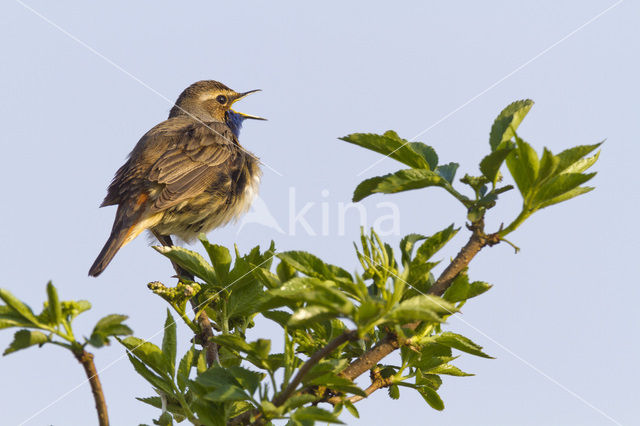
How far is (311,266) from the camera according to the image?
7.75 ft

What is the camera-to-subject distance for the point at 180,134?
26.6 ft

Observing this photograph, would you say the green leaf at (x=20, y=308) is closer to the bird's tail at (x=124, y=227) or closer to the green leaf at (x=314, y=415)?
the green leaf at (x=314, y=415)

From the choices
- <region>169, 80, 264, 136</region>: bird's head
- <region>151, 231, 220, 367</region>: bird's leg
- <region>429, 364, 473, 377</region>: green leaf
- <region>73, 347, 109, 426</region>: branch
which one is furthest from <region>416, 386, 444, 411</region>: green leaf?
<region>169, 80, 264, 136</region>: bird's head

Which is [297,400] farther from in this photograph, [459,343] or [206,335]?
[206,335]

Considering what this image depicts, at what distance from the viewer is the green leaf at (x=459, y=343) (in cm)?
258

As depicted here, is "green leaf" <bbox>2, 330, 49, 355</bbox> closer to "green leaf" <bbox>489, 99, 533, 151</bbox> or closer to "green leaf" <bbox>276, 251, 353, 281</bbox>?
"green leaf" <bbox>276, 251, 353, 281</bbox>

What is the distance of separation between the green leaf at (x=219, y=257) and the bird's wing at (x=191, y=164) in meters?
4.17

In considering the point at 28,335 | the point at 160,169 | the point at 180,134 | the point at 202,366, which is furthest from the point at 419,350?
the point at 180,134

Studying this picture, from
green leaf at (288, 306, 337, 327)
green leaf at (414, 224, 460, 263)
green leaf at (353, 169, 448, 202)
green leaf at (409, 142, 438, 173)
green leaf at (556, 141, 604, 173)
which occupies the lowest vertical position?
green leaf at (288, 306, 337, 327)

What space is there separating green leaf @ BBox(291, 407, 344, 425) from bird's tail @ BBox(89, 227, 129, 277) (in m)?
4.37

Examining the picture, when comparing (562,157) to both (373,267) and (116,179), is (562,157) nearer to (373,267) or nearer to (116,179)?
(373,267)

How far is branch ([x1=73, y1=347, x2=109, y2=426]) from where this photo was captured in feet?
6.34

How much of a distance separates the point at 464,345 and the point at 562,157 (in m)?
0.77

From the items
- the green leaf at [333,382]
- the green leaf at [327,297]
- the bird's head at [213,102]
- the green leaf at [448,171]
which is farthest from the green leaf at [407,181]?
the bird's head at [213,102]
